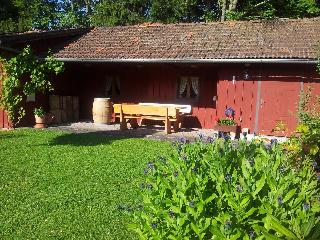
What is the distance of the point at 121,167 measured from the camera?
793 cm

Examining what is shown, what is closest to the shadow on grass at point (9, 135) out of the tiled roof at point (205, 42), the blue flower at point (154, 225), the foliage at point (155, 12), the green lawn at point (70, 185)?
the green lawn at point (70, 185)

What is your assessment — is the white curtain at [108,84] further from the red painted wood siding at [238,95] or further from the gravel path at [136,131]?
the red painted wood siding at [238,95]

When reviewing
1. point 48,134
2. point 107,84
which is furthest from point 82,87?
point 48,134

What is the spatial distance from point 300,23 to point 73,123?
34.6ft

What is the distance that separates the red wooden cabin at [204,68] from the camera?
42.2ft

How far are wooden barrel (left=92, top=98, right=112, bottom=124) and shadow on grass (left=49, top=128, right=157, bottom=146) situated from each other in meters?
1.70

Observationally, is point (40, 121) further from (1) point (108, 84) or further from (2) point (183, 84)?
(2) point (183, 84)

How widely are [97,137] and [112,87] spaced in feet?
16.8

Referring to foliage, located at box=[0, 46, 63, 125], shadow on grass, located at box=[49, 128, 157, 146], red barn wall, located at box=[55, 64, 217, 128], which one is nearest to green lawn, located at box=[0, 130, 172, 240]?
shadow on grass, located at box=[49, 128, 157, 146]

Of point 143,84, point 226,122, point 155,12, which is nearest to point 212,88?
point 226,122

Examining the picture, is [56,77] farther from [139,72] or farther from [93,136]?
[93,136]

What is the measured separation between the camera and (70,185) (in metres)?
6.58

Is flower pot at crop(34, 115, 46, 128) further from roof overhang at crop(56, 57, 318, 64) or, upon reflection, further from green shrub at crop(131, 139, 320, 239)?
green shrub at crop(131, 139, 320, 239)

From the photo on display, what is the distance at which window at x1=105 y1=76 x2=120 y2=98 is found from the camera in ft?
53.7
